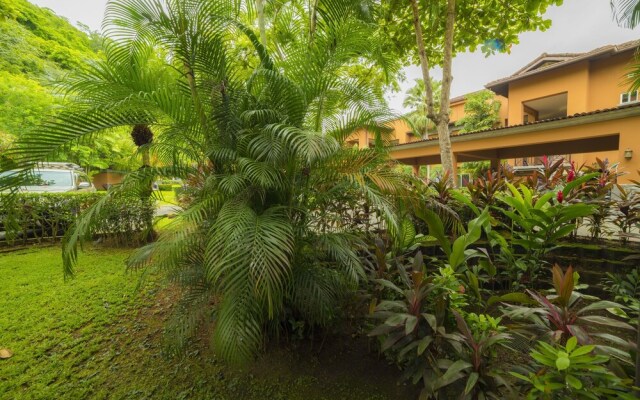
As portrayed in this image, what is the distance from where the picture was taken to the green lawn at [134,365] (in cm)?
172

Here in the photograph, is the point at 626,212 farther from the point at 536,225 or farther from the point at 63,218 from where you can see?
the point at 63,218

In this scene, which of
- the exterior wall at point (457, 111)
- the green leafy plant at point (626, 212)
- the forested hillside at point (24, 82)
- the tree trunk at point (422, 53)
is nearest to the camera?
the green leafy plant at point (626, 212)

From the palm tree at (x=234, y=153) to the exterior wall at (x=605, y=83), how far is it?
14612 mm

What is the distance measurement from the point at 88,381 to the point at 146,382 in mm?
421

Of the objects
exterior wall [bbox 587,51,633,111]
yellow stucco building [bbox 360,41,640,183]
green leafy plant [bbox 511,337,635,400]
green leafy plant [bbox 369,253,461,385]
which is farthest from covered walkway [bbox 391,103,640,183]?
green leafy plant [bbox 511,337,635,400]

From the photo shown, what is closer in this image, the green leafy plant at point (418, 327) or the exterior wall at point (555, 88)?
the green leafy plant at point (418, 327)

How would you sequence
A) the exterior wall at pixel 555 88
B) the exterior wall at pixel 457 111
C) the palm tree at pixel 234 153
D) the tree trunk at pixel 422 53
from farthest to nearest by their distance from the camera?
the exterior wall at pixel 457 111 → the exterior wall at pixel 555 88 → the tree trunk at pixel 422 53 → the palm tree at pixel 234 153

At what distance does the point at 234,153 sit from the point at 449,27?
180 inches

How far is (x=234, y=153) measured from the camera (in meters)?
1.81

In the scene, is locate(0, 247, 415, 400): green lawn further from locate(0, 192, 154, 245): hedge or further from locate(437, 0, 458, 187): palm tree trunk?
locate(437, 0, 458, 187): palm tree trunk

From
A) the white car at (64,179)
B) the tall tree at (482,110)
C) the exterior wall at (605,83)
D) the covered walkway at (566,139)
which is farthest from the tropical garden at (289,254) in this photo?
the tall tree at (482,110)

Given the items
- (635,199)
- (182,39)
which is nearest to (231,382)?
(182,39)

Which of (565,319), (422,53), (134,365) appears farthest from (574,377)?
(422,53)

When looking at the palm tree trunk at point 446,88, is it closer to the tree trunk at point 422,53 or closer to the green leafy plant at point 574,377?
the tree trunk at point 422,53
